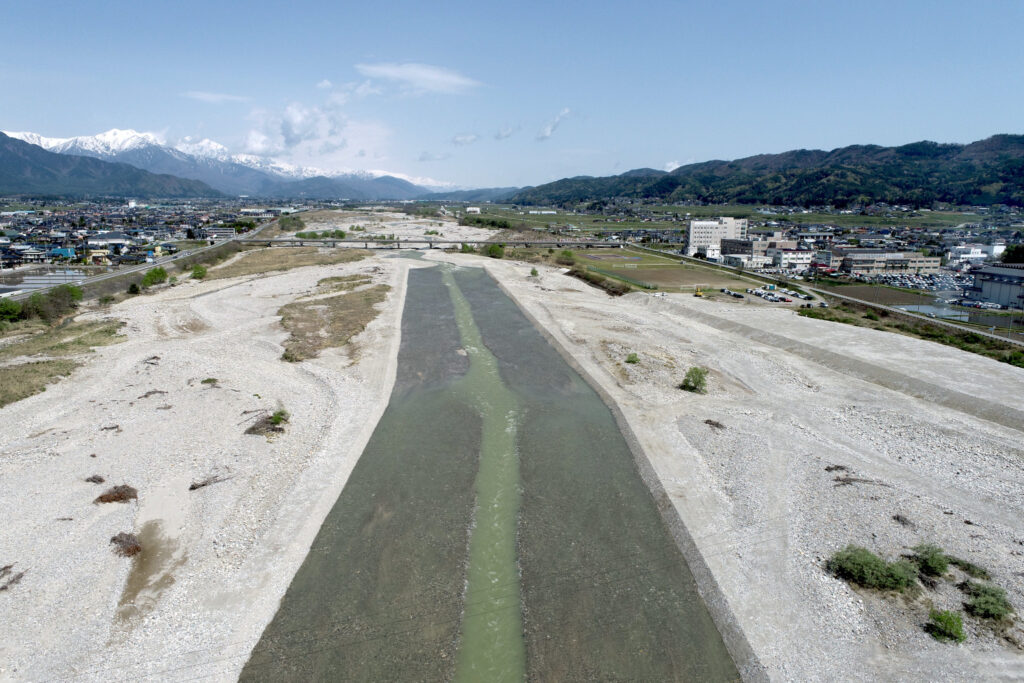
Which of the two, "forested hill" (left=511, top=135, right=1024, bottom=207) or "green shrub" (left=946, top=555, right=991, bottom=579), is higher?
"forested hill" (left=511, top=135, right=1024, bottom=207)

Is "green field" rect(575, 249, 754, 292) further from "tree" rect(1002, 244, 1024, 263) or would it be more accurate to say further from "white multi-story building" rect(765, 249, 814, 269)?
"tree" rect(1002, 244, 1024, 263)

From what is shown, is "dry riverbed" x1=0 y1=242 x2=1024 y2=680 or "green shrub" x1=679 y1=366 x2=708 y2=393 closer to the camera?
Result: "dry riverbed" x1=0 y1=242 x2=1024 y2=680

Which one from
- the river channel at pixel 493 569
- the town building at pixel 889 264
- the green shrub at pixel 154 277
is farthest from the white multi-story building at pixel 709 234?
the green shrub at pixel 154 277

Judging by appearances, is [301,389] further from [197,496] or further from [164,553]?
[164,553]

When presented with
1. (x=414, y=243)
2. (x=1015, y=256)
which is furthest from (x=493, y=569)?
(x=414, y=243)

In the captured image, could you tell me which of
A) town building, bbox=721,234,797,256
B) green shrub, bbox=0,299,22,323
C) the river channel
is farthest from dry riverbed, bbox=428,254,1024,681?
town building, bbox=721,234,797,256

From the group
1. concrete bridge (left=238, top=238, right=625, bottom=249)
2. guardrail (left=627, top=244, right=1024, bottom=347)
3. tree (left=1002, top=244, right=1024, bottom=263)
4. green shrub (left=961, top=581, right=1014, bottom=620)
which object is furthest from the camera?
concrete bridge (left=238, top=238, right=625, bottom=249)

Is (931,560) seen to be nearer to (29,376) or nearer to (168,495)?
(168,495)
